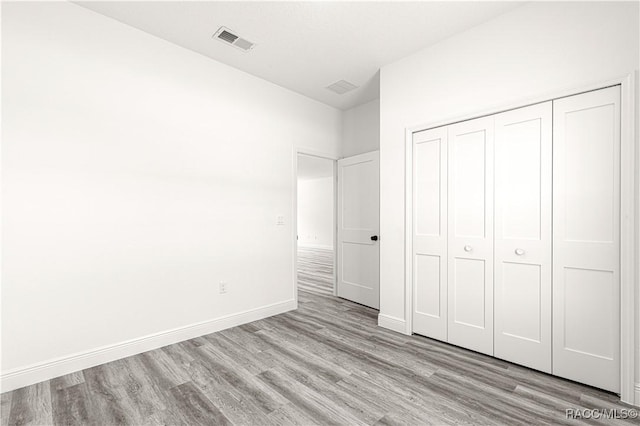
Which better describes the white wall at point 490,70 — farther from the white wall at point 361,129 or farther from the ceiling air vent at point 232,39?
the ceiling air vent at point 232,39

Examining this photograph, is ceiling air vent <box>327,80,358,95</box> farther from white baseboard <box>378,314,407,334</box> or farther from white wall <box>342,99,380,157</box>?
white baseboard <box>378,314,407,334</box>

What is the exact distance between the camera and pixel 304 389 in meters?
2.08

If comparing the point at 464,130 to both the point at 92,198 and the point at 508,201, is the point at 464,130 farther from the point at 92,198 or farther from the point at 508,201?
the point at 92,198

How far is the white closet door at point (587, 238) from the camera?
1986 mm

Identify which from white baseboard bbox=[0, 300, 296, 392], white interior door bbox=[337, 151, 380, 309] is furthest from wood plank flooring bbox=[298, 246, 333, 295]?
white baseboard bbox=[0, 300, 296, 392]

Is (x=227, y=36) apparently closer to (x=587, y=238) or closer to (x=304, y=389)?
(x=304, y=389)

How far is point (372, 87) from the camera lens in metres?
3.82

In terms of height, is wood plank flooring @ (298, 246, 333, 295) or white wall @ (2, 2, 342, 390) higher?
white wall @ (2, 2, 342, 390)

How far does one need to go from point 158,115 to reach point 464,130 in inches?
115

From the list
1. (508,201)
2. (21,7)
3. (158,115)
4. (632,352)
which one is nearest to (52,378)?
(158,115)

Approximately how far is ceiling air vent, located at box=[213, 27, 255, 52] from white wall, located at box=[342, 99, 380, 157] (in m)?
1.95

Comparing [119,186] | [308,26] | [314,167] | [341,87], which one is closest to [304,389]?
[119,186]

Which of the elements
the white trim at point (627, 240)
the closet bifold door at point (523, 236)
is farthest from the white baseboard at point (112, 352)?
the white trim at point (627, 240)

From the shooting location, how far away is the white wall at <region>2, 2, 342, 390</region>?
7.02ft
